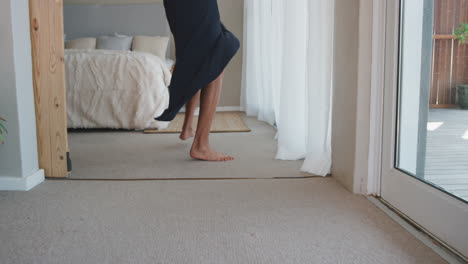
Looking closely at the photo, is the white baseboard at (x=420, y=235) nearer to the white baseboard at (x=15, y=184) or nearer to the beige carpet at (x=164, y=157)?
the beige carpet at (x=164, y=157)

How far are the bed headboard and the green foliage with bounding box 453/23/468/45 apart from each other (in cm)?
478

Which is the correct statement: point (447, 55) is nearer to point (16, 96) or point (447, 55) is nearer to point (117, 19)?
point (16, 96)

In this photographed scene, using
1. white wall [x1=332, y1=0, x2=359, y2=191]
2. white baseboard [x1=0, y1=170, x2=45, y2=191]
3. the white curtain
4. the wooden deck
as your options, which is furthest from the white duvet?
the wooden deck

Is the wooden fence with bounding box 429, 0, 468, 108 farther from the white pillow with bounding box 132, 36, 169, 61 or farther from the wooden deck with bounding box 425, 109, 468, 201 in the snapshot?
the white pillow with bounding box 132, 36, 169, 61

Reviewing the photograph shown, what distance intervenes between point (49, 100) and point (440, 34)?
164cm


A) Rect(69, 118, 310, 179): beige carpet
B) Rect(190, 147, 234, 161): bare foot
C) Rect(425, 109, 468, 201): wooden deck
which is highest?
Rect(425, 109, 468, 201): wooden deck

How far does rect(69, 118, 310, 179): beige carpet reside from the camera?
84.3 inches

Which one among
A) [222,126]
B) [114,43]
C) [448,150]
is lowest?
[222,126]

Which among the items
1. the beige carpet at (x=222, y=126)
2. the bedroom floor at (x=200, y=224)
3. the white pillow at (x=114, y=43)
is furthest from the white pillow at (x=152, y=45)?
the bedroom floor at (x=200, y=224)

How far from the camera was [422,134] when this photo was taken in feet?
4.66

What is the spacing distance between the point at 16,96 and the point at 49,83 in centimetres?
20

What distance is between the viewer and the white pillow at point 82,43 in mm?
5418

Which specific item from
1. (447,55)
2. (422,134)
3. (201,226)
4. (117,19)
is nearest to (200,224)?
(201,226)

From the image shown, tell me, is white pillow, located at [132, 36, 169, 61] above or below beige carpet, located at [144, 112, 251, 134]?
above
